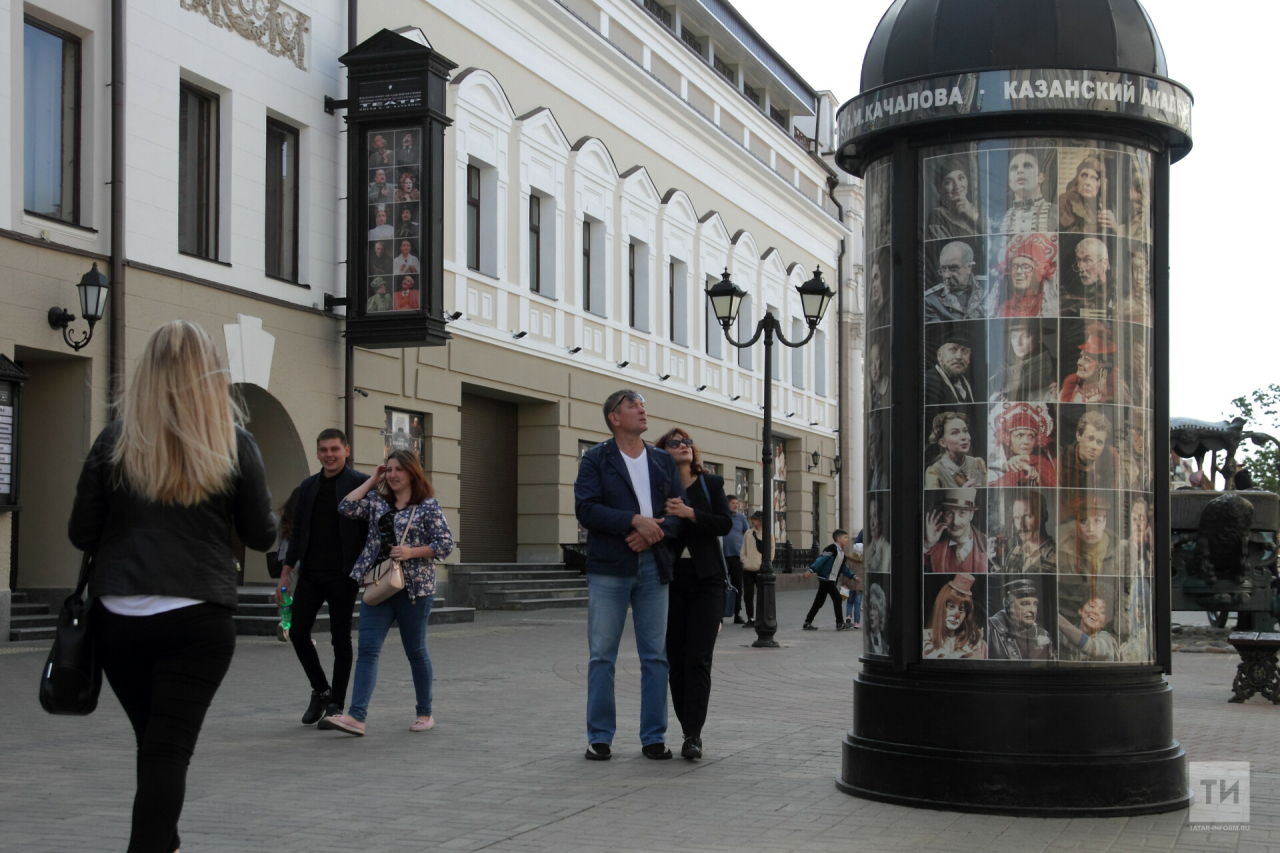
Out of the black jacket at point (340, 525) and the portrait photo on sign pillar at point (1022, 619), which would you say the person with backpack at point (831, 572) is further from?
the portrait photo on sign pillar at point (1022, 619)

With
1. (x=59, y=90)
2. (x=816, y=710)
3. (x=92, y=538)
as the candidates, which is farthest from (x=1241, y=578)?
(x=92, y=538)

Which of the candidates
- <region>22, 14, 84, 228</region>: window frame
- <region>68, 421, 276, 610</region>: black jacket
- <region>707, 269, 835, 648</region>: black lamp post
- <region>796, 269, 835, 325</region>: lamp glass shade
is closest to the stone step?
<region>707, 269, 835, 648</region>: black lamp post

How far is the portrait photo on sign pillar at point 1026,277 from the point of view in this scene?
6871 millimetres

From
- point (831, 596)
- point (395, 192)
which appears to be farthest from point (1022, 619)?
point (395, 192)

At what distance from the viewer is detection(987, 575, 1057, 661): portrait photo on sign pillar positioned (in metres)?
6.72

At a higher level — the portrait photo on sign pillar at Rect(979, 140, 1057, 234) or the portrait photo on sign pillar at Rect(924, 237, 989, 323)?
the portrait photo on sign pillar at Rect(979, 140, 1057, 234)

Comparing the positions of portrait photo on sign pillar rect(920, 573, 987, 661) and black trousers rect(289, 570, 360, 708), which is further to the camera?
black trousers rect(289, 570, 360, 708)

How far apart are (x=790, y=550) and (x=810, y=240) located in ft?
33.4

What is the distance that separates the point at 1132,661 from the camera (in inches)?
268

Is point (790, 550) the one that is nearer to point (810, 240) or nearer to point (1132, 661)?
point (810, 240)

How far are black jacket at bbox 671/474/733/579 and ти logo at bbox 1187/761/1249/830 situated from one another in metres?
2.62

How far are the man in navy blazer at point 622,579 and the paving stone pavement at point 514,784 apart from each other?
9.9 inches

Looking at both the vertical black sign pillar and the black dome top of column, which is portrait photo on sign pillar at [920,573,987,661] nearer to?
the black dome top of column

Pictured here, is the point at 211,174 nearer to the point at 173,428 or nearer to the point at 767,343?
the point at 767,343
